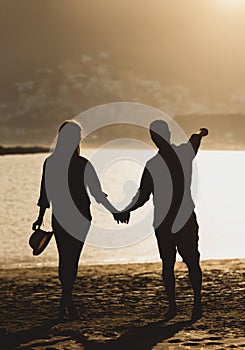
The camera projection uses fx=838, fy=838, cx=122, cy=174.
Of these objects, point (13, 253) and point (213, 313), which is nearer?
point (213, 313)

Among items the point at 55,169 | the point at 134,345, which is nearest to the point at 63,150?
the point at 55,169

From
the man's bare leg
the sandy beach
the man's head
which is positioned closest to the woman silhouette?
the sandy beach

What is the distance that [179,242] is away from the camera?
1000 centimetres

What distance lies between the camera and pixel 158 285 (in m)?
12.8

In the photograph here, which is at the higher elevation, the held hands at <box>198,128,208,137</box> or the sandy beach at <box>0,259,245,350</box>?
the held hands at <box>198,128,208,137</box>

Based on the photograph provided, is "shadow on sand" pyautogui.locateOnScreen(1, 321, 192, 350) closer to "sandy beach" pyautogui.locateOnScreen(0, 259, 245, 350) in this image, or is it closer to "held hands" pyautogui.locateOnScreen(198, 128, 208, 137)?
"sandy beach" pyautogui.locateOnScreen(0, 259, 245, 350)

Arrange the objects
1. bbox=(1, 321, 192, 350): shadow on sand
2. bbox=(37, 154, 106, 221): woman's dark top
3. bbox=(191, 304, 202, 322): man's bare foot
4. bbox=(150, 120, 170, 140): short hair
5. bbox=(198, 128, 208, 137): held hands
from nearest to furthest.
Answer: bbox=(1, 321, 192, 350): shadow on sand < bbox=(191, 304, 202, 322): man's bare foot < bbox=(150, 120, 170, 140): short hair < bbox=(37, 154, 106, 221): woman's dark top < bbox=(198, 128, 208, 137): held hands

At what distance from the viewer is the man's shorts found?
9.98 metres

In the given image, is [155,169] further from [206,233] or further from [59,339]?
[206,233]

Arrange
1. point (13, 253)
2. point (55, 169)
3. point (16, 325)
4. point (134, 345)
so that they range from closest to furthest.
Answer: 1. point (134, 345)
2. point (16, 325)
3. point (55, 169)
4. point (13, 253)

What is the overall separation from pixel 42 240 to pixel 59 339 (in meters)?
2.22

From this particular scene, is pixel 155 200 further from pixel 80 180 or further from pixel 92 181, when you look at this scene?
pixel 80 180

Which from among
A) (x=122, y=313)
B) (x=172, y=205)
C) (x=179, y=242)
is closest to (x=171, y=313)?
(x=122, y=313)

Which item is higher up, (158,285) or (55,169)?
(55,169)
